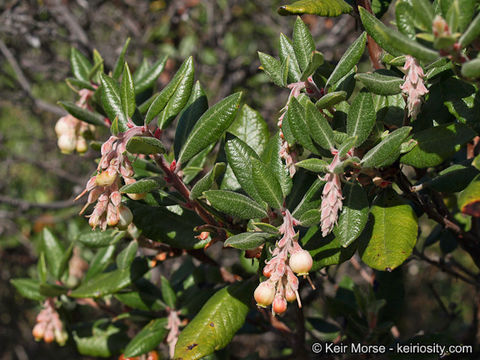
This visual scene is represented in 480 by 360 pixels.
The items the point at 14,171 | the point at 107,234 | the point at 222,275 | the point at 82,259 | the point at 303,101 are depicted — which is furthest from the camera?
the point at 14,171

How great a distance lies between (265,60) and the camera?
3.35 ft

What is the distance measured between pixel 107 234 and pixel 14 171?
13.7ft

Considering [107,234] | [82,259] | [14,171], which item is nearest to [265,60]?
[107,234]

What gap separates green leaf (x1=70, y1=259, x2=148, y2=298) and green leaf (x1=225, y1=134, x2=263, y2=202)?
20.8 inches

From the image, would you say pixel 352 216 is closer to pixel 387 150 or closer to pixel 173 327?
pixel 387 150

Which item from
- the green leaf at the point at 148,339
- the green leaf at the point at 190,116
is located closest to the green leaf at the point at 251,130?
the green leaf at the point at 190,116

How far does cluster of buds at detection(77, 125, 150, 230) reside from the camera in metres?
0.92

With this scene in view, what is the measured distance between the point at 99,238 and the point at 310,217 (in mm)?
689

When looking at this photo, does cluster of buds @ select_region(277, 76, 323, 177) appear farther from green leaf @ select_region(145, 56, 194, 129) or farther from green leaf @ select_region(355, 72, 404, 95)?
green leaf @ select_region(145, 56, 194, 129)

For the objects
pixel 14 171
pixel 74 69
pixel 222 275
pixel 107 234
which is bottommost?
pixel 14 171

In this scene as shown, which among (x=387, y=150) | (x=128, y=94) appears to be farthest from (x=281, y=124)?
(x=128, y=94)

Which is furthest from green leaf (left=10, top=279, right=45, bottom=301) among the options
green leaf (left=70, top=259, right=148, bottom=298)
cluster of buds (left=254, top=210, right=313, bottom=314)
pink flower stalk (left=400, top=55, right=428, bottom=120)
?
pink flower stalk (left=400, top=55, right=428, bottom=120)

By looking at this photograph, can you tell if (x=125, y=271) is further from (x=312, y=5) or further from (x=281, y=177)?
(x=312, y=5)

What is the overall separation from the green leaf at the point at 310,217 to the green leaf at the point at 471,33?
394 mm
